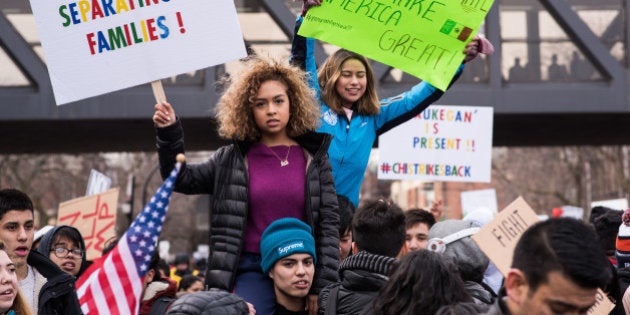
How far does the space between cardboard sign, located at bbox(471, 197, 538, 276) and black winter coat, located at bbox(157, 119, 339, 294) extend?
836 mm

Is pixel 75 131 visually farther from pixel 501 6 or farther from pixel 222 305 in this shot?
pixel 222 305

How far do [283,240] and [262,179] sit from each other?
400 millimetres

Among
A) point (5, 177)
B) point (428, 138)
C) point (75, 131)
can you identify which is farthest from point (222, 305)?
point (5, 177)

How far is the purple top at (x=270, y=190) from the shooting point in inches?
243

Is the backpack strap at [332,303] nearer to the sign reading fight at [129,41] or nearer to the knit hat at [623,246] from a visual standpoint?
the sign reading fight at [129,41]

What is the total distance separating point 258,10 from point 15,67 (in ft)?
11.8

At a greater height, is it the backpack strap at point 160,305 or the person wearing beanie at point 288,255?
the person wearing beanie at point 288,255

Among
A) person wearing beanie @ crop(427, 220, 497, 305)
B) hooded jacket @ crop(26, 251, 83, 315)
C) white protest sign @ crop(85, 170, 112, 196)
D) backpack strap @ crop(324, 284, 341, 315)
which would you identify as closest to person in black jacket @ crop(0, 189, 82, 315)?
hooded jacket @ crop(26, 251, 83, 315)

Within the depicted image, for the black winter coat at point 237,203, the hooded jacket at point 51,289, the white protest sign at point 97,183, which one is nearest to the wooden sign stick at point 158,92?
the black winter coat at point 237,203

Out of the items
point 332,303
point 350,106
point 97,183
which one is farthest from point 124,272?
point 97,183

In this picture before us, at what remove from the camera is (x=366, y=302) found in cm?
563

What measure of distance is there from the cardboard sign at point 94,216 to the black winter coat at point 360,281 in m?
7.12

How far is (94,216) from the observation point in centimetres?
1269

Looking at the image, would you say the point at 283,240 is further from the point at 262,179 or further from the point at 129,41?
the point at 129,41
